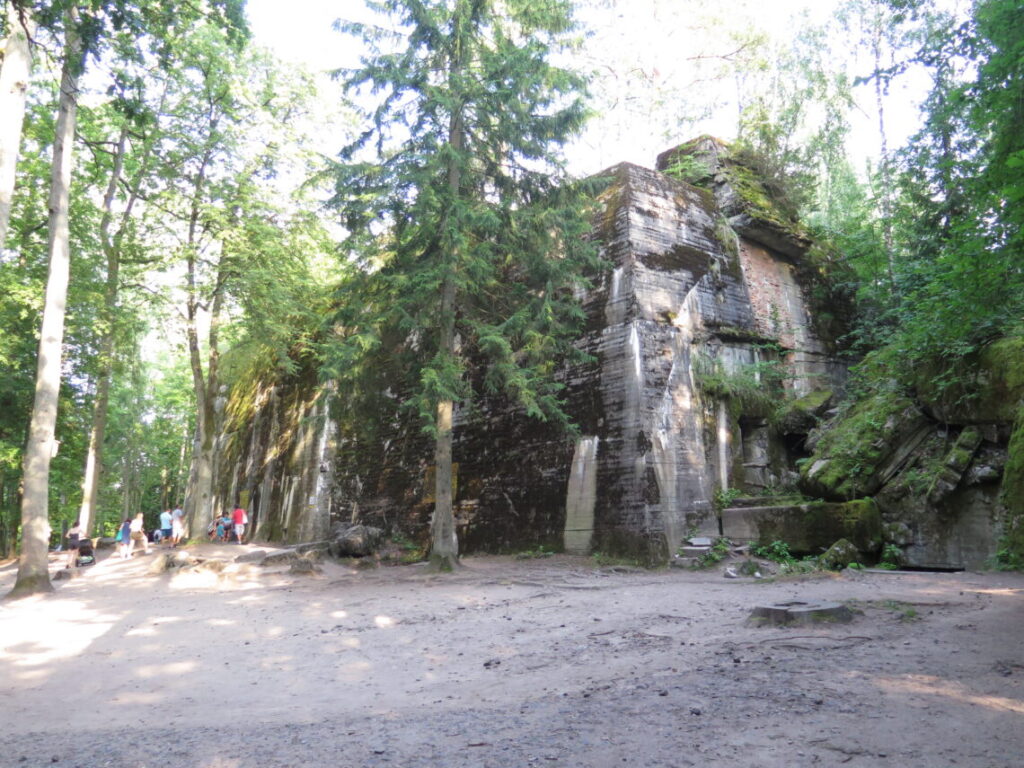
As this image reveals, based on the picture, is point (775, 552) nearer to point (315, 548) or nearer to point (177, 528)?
point (315, 548)

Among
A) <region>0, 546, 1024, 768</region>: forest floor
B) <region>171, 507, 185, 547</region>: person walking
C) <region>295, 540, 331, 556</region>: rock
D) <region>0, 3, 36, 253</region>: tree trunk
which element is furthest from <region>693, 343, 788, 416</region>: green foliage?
<region>171, 507, 185, 547</region>: person walking

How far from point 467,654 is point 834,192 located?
25295 millimetres

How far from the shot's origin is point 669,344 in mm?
13516

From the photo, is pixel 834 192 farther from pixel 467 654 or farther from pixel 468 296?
pixel 467 654

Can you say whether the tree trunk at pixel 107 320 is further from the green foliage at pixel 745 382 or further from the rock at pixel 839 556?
the rock at pixel 839 556

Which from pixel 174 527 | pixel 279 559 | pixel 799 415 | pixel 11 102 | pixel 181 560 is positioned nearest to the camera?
pixel 11 102

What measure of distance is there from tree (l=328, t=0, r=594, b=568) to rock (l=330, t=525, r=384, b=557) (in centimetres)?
299

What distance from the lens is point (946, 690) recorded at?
4.19 metres

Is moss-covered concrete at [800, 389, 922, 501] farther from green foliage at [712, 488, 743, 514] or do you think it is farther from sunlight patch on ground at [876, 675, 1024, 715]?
sunlight patch on ground at [876, 675, 1024, 715]

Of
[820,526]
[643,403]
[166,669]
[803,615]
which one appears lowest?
[166,669]

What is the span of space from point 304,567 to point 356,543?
2.00m

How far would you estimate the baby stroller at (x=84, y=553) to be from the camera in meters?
16.9

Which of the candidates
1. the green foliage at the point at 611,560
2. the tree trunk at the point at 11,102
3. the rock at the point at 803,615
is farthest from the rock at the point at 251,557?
the rock at the point at 803,615

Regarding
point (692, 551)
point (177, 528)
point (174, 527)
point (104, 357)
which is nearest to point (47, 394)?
point (104, 357)
